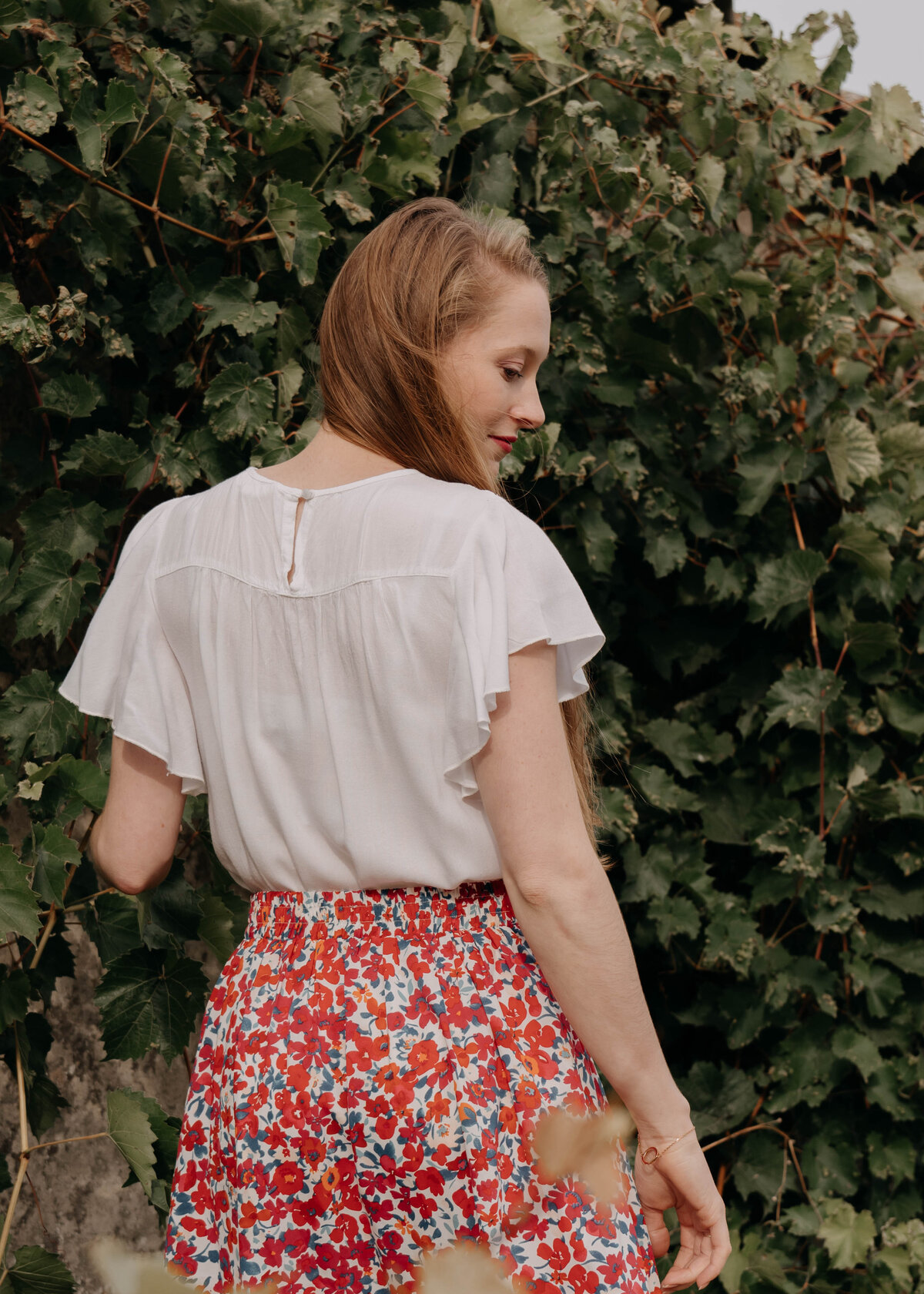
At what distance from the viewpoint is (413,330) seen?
1063mm

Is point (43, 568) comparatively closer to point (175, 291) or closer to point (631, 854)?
point (175, 291)

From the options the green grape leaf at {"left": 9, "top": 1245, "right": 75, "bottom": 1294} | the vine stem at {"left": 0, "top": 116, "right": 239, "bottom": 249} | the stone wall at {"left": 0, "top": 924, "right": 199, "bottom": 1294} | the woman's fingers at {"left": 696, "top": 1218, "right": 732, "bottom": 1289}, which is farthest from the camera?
the stone wall at {"left": 0, "top": 924, "right": 199, "bottom": 1294}

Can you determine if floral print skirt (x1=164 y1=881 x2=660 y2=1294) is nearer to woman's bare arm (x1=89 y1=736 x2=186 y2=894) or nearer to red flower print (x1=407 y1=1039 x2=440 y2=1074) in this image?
red flower print (x1=407 y1=1039 x2=440 y2=1074)

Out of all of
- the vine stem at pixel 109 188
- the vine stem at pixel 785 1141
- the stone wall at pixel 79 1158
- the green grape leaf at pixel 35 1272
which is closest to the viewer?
the green grape leaf at pixel 35 1272

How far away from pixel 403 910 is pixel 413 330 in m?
0.52

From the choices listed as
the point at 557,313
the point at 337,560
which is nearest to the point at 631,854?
the point at 557,313

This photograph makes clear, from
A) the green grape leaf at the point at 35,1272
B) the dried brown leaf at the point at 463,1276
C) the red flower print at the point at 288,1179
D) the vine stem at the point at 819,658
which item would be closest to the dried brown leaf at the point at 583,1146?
the dried brown leaf at the point at 463,1276

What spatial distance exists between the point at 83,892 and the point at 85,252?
830mm

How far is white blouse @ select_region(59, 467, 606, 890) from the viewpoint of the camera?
3.09 feet

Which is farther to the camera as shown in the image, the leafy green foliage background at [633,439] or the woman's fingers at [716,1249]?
the leafy green foliage background at [633,439]

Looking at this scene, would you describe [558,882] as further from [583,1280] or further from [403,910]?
[583,1280]

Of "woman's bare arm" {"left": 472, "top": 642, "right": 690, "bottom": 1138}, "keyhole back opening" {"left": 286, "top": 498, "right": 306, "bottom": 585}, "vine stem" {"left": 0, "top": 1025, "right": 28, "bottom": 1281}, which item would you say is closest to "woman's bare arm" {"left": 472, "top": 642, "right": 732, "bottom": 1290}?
"woman's bare arm" {"left": 472, "top": 642, "right": 690, "bottom": 1138}

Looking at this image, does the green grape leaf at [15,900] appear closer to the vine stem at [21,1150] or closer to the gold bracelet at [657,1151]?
the vine stem at [21,1150]

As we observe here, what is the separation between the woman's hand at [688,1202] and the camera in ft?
3.26
